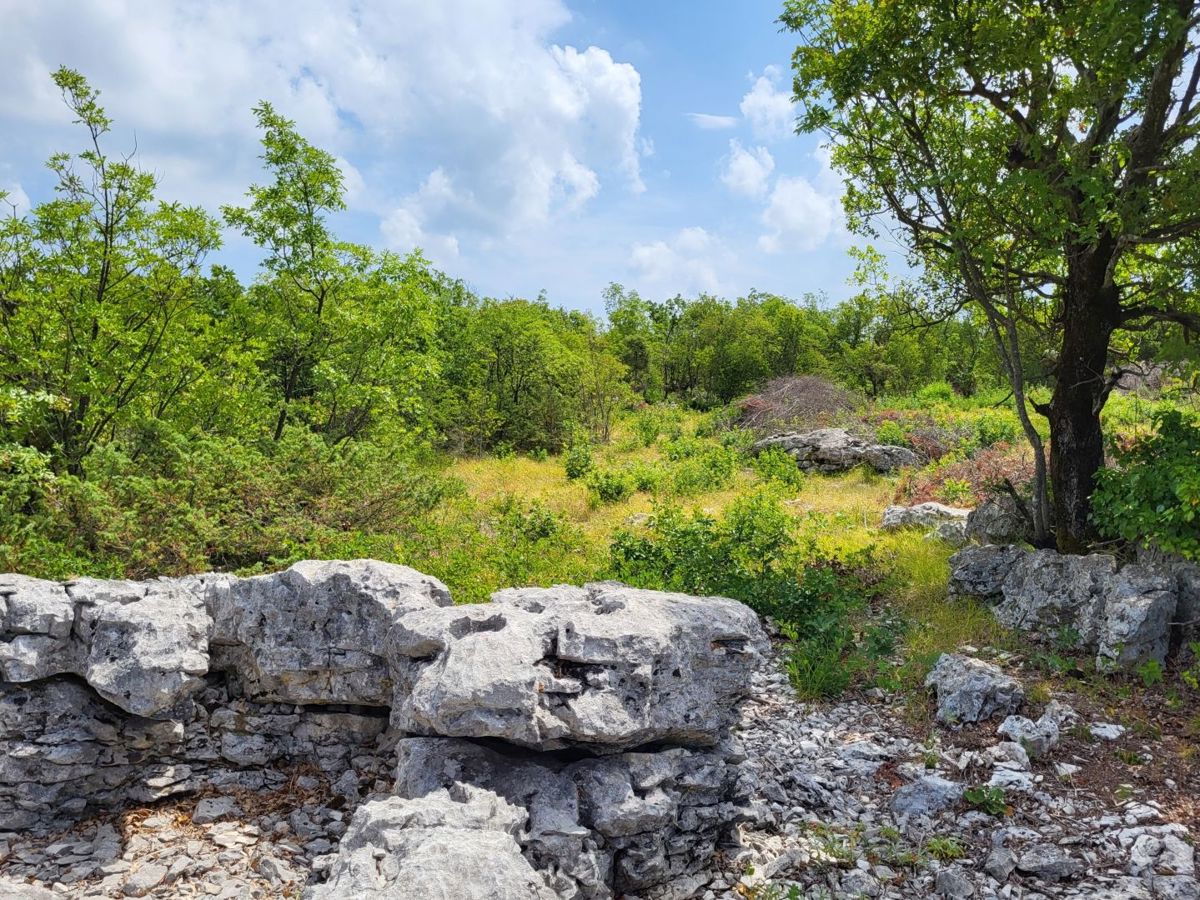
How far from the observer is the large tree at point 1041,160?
25.5 ft

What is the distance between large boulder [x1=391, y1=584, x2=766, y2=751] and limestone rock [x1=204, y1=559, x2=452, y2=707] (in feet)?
1.41

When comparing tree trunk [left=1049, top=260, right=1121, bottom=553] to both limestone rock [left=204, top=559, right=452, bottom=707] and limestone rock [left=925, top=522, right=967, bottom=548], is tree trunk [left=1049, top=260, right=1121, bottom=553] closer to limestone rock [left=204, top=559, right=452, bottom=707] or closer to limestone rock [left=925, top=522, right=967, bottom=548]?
limestone rock [left=925, top=522, right=967, bottom=548]

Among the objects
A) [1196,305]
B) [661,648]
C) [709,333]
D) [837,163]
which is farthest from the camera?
[709,333]

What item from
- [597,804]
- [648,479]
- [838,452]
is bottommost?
[597,804]

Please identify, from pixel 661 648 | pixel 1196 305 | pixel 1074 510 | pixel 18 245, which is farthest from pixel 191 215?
pixel 1196 305

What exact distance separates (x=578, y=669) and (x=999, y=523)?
881cm

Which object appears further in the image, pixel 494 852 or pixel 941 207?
pixel 941 207

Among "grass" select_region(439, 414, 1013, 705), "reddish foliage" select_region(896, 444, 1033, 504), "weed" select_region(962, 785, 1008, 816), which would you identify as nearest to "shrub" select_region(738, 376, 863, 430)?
"grass" select_region(439, 414, 1013, 705)

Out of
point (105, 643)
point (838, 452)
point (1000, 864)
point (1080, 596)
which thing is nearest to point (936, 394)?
point (838, 452)

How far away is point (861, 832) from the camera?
16.9ft

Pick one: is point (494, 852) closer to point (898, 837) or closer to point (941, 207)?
point (898, 837)

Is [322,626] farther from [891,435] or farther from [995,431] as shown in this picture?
[995,431]

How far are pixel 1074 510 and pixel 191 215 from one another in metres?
14.5

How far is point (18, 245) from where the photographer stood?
463 inches
